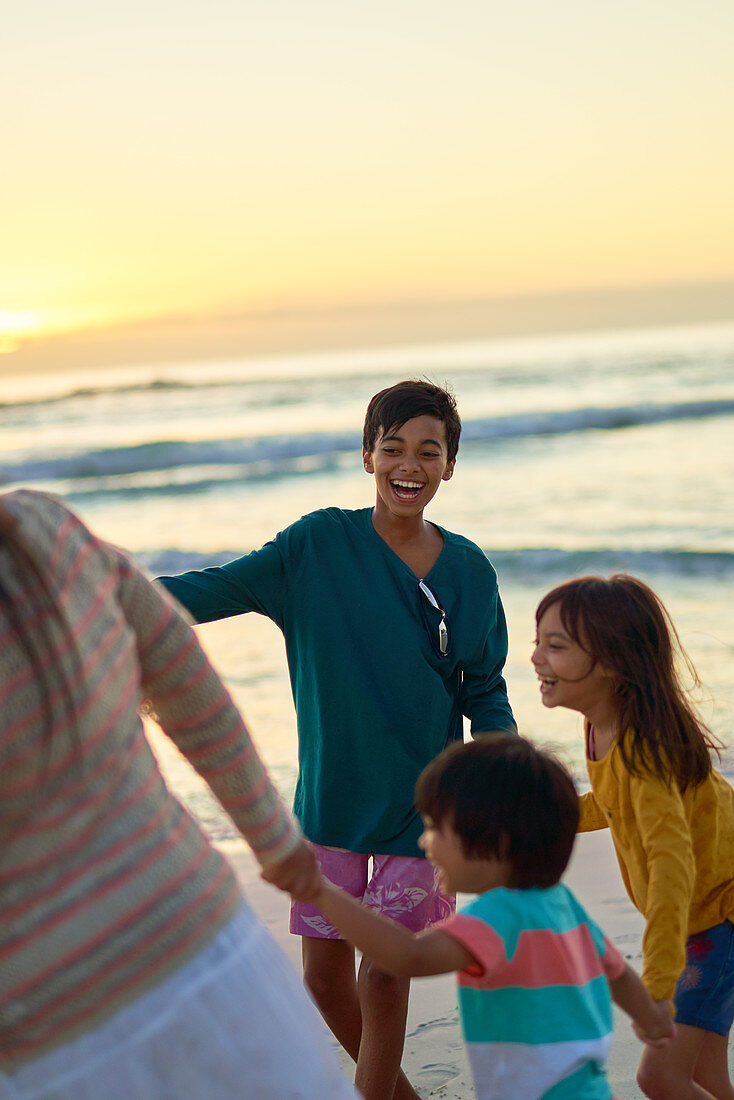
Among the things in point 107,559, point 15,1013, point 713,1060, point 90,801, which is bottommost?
point 713,1060

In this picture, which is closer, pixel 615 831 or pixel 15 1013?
pixel 15 1013

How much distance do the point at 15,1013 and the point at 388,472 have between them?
69.9 inches

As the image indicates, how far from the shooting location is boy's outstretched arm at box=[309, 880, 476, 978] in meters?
1.71

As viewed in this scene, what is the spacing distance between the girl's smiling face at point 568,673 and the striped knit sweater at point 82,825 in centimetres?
110

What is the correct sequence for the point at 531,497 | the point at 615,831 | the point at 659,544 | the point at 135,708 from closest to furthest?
the point at 135,708 → the point at 615,831 → the point at 659,544 → the point at 531,497

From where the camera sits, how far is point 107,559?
58.4 inches

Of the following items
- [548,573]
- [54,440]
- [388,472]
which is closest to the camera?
[388,472]

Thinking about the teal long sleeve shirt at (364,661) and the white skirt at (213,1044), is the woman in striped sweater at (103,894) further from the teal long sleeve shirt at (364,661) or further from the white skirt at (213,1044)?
the teal long sleeve shirt at (364,661)

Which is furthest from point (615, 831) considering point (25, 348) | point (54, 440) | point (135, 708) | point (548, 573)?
point (25, 348)

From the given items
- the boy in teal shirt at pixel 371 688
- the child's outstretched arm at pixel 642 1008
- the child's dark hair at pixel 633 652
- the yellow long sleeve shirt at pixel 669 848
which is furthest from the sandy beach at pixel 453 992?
the child's dark hair at pixel 633 652

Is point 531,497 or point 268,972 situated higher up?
point 268,972

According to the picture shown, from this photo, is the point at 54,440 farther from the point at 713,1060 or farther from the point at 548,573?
the point at 713,1060

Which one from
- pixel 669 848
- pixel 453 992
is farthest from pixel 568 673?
pixel 453 992

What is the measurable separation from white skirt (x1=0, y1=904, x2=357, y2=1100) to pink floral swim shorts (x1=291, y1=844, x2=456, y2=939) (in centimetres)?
119
